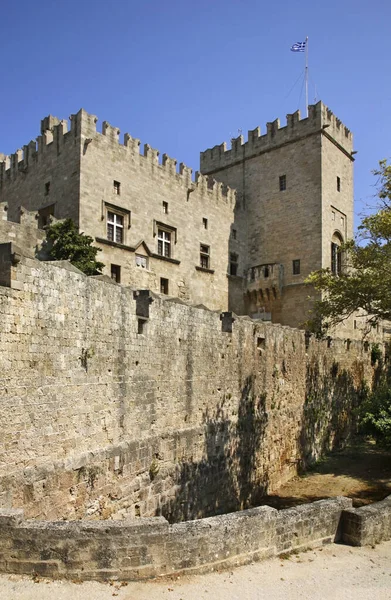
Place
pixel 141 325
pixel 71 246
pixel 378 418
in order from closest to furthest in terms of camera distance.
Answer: pixel 141 325
pixel 378 418
pixel 71 246

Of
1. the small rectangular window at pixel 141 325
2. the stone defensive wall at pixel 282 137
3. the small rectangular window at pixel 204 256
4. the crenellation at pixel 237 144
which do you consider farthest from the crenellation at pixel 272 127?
the small rectangular window at pixel 141 325

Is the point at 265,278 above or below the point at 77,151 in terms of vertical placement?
below

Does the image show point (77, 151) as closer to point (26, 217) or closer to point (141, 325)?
point (26, 217)

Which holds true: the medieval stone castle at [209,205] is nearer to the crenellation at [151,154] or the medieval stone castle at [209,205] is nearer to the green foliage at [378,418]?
the crenellation at [151,154]

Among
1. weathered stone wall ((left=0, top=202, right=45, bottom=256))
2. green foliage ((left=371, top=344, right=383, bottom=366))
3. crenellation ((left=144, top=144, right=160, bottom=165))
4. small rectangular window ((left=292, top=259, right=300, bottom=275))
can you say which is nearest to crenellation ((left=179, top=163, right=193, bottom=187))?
crenellation ((left=144, top=144, right=160, bottom=165))

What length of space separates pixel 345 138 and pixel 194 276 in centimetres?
1316

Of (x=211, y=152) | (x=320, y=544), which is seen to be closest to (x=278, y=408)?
(x=320, y=544)

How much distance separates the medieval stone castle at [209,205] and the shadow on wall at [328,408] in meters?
5.16

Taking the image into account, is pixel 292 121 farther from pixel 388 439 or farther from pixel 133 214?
pixel 388 439

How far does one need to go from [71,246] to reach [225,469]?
8.86 metres

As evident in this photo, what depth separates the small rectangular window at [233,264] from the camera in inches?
1064

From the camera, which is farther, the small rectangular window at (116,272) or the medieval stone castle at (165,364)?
the small rectangular window at (116,272)

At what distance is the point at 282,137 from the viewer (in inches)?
1091

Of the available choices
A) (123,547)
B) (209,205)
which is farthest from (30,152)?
(123,547)
